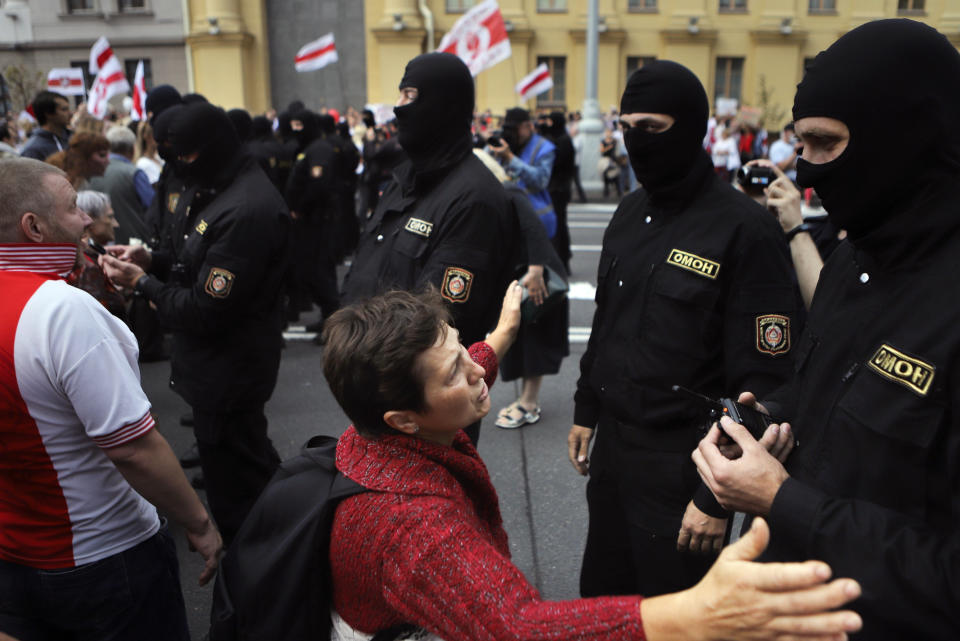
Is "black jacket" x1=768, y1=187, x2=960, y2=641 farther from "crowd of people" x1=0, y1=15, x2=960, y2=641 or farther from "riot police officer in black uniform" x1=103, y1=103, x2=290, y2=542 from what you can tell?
"riot police officer in black uniform" x1=103, y1=103, x2=290, y2=542

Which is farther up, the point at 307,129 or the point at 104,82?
the point at 104,82

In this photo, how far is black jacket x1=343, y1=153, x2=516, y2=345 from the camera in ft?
9.61

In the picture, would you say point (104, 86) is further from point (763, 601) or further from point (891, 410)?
point (763, 601)

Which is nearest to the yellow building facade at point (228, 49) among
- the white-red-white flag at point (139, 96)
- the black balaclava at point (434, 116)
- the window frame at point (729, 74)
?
the window frame at point (729, 74)

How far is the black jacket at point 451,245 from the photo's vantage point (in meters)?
2.93

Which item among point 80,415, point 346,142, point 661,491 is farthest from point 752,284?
point 346,142

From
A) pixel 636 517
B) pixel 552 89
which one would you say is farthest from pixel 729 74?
pixel 636 517

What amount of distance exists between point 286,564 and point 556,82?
30720 mm

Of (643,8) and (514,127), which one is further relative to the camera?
(643,8)

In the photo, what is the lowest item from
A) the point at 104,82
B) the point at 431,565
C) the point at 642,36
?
the point at 431,565

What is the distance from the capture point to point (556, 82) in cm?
3039

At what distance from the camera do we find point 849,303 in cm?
166

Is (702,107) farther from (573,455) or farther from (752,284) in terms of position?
(573,455)

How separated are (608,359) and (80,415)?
1.60 meters
